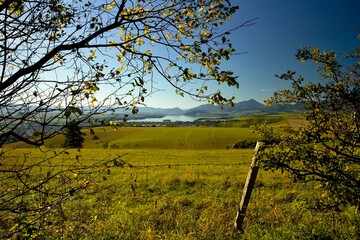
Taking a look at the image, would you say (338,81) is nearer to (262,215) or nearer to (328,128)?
(328,128)

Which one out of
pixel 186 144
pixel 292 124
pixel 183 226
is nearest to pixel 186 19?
pixel 292 124

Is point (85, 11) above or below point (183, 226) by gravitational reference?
above

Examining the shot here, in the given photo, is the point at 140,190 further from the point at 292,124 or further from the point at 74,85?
the point at 74,85

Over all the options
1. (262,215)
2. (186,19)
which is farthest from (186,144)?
(186,19)

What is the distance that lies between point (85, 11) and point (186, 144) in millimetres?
62161

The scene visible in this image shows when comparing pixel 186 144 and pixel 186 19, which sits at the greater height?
pixel 186 19

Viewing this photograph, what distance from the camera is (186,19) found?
3.56 m

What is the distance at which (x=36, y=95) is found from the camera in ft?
9.09

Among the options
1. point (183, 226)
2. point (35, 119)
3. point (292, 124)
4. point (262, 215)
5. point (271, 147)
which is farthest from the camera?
point (262, 215)

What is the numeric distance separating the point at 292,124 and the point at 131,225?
4.19 meters

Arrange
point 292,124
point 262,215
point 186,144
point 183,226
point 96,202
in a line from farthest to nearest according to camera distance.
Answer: point 186,144
point 96,202
point 262,215
point 183,226
point 292,124

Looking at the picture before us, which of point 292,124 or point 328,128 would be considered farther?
point 292,124

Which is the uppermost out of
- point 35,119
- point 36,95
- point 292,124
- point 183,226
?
point 36,95

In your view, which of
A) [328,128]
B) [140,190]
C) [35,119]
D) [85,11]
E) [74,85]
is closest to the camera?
[35,119]
